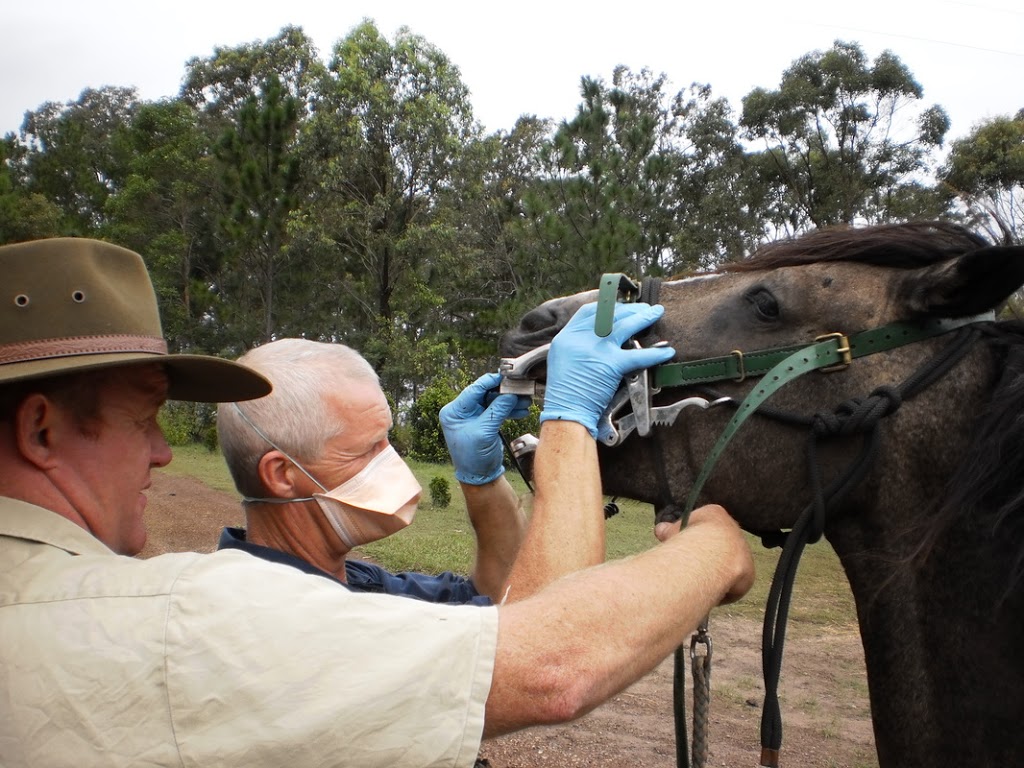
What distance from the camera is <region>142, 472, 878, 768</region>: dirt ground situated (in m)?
4.85

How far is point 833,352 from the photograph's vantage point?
7.28 ft

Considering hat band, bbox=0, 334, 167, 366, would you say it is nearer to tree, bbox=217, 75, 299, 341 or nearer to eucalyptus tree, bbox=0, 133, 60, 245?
tree, bbox=217, 75, 299, 341

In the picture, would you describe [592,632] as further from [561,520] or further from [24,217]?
[24,217]

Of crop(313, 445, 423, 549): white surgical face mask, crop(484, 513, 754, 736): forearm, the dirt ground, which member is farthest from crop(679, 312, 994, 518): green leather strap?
the dirt ground

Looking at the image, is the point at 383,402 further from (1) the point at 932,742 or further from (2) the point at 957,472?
(1) the point at 932,742

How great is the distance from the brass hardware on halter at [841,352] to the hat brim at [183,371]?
1.49 meters

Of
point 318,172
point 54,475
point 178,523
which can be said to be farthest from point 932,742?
point 318,172

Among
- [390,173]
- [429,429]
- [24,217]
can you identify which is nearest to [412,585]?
[429,429]

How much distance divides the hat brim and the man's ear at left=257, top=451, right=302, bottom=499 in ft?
0.76

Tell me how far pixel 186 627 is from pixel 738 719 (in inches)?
197

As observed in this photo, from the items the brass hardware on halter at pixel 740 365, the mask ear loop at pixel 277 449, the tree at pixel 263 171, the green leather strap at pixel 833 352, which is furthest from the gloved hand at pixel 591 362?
the tree at pixel 263 171

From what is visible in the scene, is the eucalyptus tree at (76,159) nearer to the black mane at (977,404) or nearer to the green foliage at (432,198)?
the green foliage at (432,198)

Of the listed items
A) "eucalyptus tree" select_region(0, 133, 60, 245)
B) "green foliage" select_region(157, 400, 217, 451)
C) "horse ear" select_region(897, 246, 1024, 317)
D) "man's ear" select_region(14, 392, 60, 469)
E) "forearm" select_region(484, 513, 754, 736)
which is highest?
"eucalyptus tree" select_region(0, 133, 60, 245)

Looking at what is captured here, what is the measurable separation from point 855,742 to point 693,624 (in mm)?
4358
